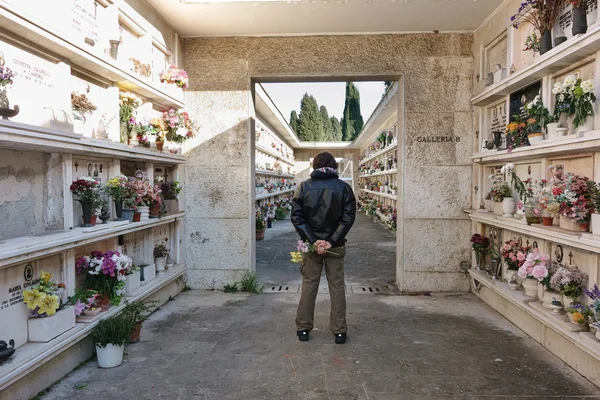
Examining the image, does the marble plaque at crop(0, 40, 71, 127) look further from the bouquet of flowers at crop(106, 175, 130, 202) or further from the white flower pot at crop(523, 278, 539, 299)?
the white flower pot at crop(523, 278, 539, 299)

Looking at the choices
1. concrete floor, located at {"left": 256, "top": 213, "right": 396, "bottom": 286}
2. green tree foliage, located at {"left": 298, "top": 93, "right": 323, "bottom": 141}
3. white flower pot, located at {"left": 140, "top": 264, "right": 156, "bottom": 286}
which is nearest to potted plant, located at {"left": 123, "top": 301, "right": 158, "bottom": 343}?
white flower pot, located at {"left": 140, "top": 264, "right": 156, "bottom": 286}

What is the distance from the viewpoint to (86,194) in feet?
11.9

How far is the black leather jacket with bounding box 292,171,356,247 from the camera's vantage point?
395 centimetres

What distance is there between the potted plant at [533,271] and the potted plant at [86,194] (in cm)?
405

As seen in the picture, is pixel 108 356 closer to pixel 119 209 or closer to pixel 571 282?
pixel 119 209

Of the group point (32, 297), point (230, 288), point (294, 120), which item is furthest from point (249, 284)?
point (294, 120)

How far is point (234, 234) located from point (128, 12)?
3.10 metres

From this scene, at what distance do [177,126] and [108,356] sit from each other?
2951mm

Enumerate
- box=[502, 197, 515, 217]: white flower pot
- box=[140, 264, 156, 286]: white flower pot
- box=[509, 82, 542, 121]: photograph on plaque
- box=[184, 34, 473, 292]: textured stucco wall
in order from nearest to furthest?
box=[509, 82, 542, 121]: photograph on plaque < box=[502, 197, 515, 217]: white flower pot < box=[140, 264, 156, 286]: white flower pot < box=[184, 34, 473, 292]: textured stucco wall

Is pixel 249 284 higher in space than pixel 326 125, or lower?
lower

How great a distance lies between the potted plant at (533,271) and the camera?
3.77 m

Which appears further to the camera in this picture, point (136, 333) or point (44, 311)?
point (136, 333)

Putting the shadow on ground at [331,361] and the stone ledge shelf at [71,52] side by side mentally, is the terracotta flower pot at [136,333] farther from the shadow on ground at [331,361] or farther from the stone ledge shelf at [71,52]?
the stone ledge shelf at [71,52]

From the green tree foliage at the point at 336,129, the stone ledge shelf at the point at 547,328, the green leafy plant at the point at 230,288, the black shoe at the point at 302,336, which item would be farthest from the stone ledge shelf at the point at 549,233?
the green tree foliage at the point at 336,129
